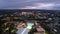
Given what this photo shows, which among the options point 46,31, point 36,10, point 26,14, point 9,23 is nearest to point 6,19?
point 9,23

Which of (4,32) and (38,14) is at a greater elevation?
(38,14)

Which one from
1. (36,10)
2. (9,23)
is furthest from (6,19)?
(36,10)

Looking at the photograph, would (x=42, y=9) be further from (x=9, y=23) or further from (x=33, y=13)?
(x=9, y=23)

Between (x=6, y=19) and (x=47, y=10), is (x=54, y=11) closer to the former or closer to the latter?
(x=47, y=10)

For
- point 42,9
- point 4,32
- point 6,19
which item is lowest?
point 4,32

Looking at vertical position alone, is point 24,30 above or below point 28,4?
below

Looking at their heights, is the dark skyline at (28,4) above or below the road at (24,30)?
above

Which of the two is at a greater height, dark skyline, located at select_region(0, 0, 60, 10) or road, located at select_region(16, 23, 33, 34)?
dark skyline, located at select_region(0, 0, 60, 10)

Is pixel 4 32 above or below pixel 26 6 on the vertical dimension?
below
